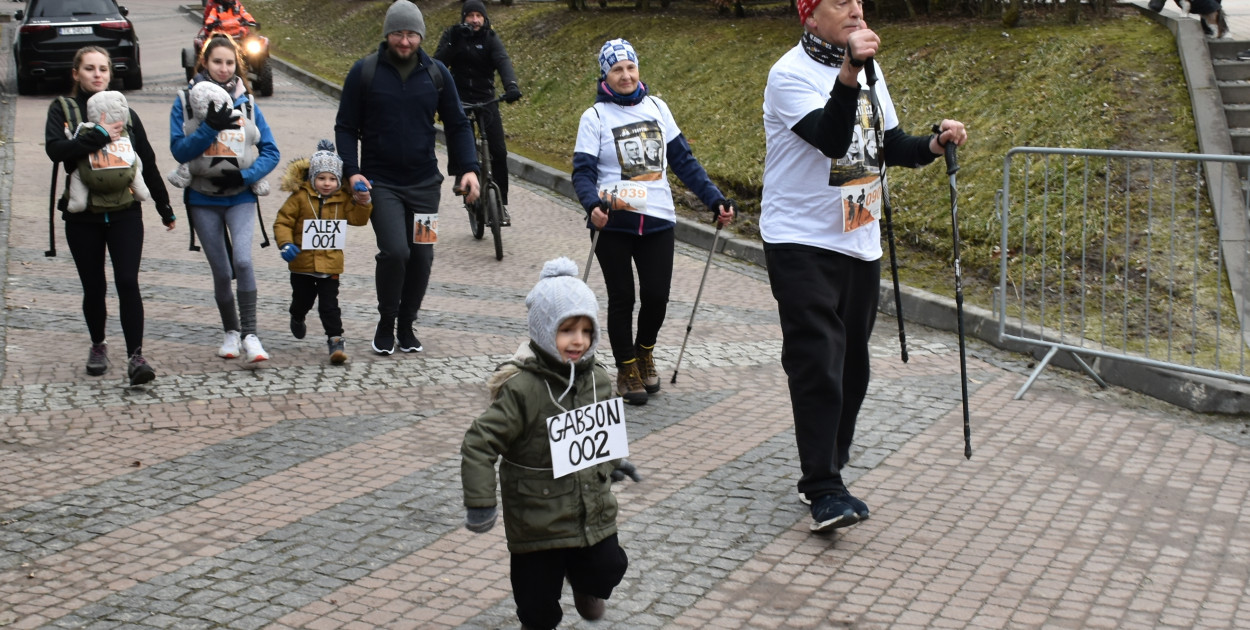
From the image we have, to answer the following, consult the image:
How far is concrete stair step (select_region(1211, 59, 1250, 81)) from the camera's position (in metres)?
11.2

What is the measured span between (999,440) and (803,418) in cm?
161

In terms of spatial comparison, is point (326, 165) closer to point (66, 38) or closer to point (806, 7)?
point (806, 7)

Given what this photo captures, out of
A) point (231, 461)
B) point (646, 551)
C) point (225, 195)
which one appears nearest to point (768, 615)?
point (646, 551)

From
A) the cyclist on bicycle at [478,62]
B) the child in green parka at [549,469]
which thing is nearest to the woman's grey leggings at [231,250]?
Result: the child in green parka at [549,469]

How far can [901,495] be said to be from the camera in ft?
18.5

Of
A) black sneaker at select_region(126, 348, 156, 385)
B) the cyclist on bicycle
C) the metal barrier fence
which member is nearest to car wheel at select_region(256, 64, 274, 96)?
the cyclist on bicycle

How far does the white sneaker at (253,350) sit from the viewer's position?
24.6 ft

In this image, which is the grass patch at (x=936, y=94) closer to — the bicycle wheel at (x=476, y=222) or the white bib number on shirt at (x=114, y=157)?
the bicycle wheel at (x=476, y=222)

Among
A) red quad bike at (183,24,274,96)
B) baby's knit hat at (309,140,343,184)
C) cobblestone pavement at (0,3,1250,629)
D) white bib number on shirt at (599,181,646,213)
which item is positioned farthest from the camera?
red quad bike at (183,24,274,96)

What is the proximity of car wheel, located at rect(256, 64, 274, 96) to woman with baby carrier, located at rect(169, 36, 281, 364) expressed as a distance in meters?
14.1

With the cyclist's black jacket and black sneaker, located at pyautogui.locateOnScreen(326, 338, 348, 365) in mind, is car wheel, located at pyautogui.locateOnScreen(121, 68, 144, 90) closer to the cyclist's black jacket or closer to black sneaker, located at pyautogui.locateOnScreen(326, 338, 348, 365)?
the cyclist's black jacket

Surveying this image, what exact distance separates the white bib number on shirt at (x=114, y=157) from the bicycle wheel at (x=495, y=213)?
156 inches

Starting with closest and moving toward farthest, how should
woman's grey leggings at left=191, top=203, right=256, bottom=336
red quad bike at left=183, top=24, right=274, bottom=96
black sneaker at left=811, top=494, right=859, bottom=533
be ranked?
black sneaker at left=811, top=494, right=859, bottom=533 → woman's grey leggings at left=191, top=203, right=256, bottom=336 → red quad bike at left=183, top=24, right=274, bottom=96

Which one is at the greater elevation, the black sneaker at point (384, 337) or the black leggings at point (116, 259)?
the black leggings at point (116, 259)
